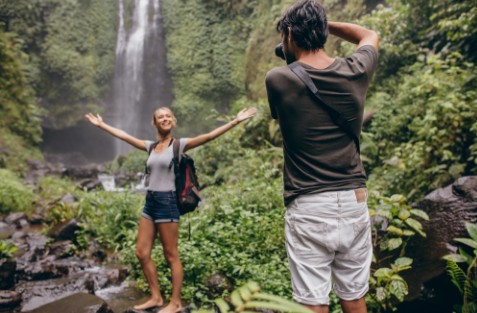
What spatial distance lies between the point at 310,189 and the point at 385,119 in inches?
269

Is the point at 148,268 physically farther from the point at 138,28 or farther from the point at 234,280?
the point at 138,28

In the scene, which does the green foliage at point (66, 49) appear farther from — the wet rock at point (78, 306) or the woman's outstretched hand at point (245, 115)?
the woman's outstretched hand at point (245, 115)

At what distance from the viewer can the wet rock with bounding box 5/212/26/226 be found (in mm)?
9423

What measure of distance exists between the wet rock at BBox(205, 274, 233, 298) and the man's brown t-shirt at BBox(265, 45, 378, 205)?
2.65m

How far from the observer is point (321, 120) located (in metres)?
2.00

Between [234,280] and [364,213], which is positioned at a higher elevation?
[364,213]

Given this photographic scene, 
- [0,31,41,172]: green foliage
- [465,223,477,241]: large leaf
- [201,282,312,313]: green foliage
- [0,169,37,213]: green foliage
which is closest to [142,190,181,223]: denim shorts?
[465,223,477,241]: large leaf

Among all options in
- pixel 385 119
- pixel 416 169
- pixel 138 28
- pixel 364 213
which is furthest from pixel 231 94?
pixel 364 213

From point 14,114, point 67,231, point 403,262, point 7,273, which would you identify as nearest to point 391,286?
point 403,262

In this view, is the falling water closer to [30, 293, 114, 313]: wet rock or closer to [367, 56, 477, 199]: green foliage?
[367, 56, 477, 199]: green foliage

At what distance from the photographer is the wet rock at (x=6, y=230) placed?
8.35m

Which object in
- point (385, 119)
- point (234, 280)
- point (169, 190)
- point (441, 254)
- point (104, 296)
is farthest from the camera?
point (385, 119)

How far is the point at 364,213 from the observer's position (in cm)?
209

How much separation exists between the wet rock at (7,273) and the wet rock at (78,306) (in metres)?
1.17
